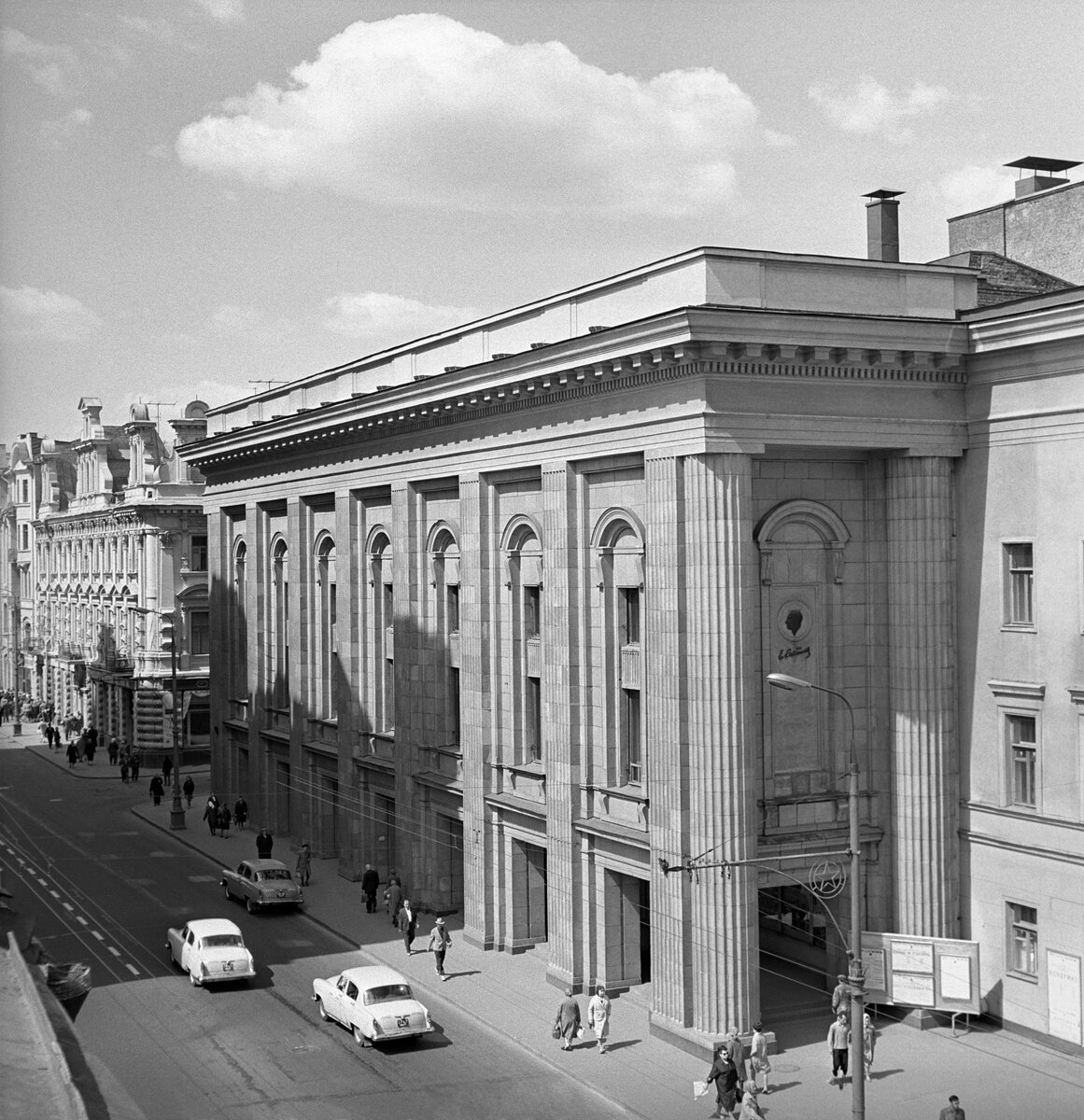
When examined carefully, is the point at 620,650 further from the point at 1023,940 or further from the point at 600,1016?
the point at 1023,940

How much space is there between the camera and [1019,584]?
3222cm

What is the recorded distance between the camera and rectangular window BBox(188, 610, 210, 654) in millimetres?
81188

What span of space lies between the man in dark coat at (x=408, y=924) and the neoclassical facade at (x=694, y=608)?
167 cm

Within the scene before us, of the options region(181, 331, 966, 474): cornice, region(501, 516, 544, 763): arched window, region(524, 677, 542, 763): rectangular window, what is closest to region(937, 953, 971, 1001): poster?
region(501, 516, 544, 763): arched window

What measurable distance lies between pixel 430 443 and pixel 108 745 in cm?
4903

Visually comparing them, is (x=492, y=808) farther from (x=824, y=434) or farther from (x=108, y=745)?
(x=108, y=745)

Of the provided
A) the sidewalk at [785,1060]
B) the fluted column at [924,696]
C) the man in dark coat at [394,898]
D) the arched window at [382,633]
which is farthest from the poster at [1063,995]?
the arched window at [382,633]

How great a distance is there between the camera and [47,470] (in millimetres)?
106062

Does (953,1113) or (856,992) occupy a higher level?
(856,992)

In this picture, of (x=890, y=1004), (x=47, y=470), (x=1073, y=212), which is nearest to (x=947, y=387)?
(x=1073, y=212)

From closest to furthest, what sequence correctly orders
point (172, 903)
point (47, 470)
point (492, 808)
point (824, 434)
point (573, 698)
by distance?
point (824, 434)
point (573, 698)
point (492, 808)
point (172, 903)
point (47, 470)

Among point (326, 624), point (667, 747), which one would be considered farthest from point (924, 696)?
point (326, 624)

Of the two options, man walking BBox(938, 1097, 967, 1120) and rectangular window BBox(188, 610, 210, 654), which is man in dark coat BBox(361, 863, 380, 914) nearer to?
man walking BBox(938, 1097, 967, 1120)

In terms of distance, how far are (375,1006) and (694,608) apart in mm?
10935
